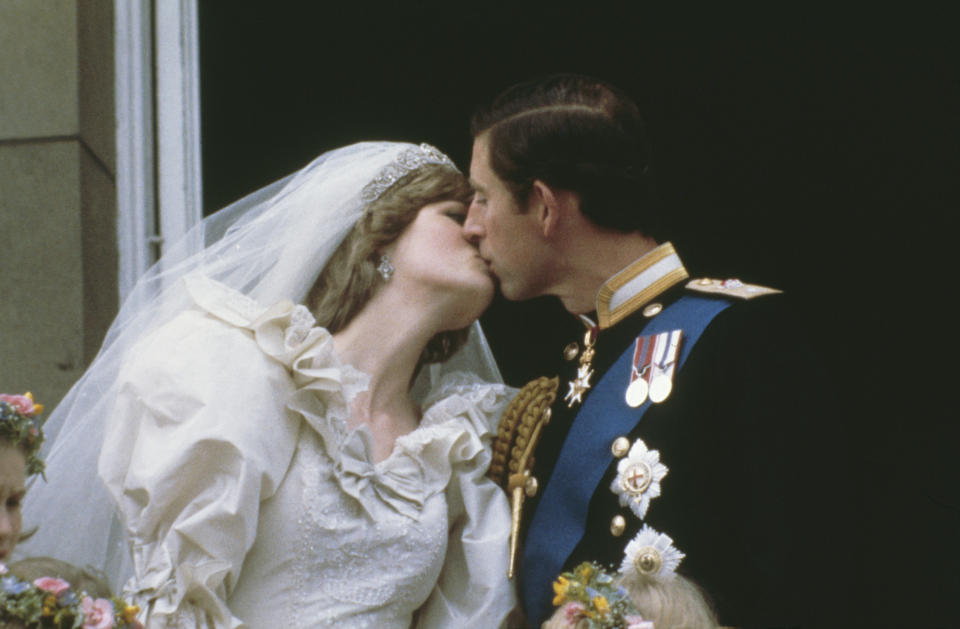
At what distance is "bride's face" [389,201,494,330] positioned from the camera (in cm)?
267

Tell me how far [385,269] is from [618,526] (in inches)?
33.0

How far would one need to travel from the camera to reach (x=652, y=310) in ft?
7.97

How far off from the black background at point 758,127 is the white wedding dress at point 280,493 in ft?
4.09

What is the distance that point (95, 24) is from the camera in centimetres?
320

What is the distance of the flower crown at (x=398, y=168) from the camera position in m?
2.76

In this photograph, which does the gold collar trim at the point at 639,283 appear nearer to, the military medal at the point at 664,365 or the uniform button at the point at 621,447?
the military medal at the point at 664,365

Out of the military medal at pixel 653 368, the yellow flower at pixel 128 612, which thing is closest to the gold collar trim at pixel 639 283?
the military medal at pixel 653 368

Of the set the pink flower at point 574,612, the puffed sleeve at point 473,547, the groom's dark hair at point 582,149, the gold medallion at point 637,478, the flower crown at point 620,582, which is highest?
the groom's dark hair at point 582,149

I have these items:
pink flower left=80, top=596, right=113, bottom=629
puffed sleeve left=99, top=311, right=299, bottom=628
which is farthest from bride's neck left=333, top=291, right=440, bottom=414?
pink flower left=80, top=596, right=113, bottom=629

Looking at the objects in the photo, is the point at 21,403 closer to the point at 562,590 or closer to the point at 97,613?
the point at 97,613

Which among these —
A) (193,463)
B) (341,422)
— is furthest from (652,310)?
(193,463)

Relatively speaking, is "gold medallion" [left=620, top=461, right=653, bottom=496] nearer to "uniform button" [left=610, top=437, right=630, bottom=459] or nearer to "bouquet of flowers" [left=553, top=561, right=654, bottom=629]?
"uniform button" [left=610, top=437, right=630, bottom=459]

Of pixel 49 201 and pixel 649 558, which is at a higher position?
pixel 49 201

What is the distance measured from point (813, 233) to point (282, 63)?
1631mm
